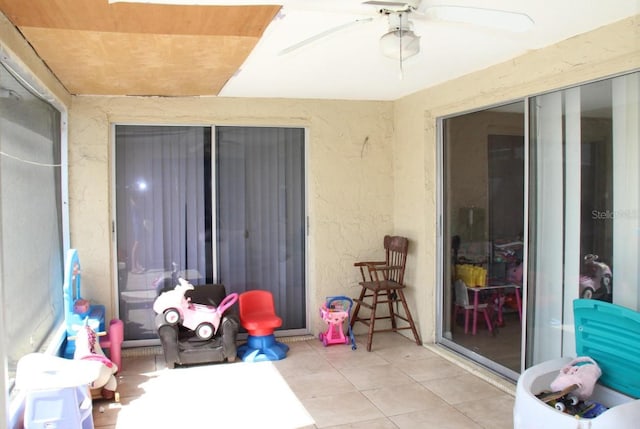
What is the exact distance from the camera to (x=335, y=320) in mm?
4789

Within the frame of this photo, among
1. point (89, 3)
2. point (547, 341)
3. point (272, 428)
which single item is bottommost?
point (272, 428)

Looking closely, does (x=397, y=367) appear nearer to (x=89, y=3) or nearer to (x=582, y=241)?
(x=582, y=241)

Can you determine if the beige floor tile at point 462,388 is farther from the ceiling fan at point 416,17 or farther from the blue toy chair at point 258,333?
the ceiling fan at point 416,17

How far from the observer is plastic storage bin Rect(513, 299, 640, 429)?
270cm

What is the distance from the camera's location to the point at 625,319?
2855 mm

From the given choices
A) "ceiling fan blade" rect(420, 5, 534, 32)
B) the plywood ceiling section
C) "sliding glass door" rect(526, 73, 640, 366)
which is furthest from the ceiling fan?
"sliding glass door" rect(526, 73, 640, 366)

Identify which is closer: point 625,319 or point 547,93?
point 625,319

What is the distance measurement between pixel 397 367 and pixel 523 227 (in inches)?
58.5

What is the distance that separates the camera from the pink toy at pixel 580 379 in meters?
2.87

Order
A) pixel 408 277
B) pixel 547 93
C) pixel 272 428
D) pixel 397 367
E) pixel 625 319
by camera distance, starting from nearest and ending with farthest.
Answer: pixel 625 319 < pixel 272 428 < pixel 547 93 < pixel 397 367 < pixel 408 277

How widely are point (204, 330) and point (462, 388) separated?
79.8 inches

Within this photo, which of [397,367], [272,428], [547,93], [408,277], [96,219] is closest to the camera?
[272,428]

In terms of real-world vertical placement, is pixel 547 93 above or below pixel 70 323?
above

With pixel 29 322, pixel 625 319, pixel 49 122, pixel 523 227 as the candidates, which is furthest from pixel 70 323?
pixel 625 319
